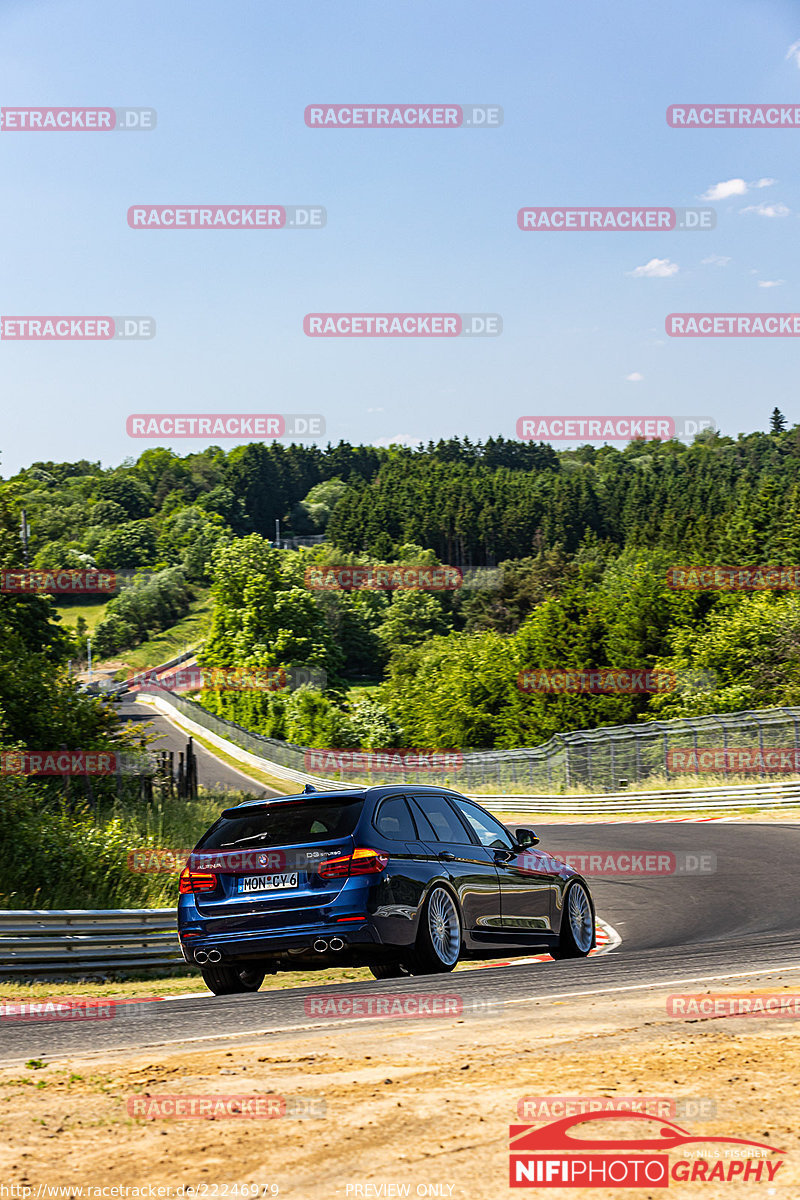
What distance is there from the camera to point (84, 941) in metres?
11.8

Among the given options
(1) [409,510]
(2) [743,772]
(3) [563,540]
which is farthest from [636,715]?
(1) [409,510]

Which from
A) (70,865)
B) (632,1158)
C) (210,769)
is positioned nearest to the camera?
(632,1158)

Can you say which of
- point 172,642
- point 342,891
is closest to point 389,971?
point 342,891

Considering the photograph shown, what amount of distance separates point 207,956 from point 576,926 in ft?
12.2

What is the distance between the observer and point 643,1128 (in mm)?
3982

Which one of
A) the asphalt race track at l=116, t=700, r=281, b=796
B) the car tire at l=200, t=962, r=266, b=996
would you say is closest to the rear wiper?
the car tire at l=200, t=962, r=266, b=996

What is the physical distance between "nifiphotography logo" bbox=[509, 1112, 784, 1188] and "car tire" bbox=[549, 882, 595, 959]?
22.4 ft

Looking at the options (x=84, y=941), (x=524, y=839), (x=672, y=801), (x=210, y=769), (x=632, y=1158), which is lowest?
(x=210, y=769)

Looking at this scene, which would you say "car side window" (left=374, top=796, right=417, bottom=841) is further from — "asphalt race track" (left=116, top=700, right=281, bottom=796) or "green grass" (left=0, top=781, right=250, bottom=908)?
"asphalt race track" (left=116, top=700, right=281, bottom=796)

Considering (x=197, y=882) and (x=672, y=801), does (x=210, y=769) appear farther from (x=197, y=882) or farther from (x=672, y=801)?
(x=197, y=882)

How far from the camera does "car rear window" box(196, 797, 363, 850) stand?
28.5 ft

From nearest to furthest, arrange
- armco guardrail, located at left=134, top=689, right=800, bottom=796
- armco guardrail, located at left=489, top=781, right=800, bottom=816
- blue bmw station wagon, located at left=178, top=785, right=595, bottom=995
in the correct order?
blue bmw station wagon, located at left=178, top=785, right=595, bottom=995, armco guardrail, located at left=489, top=781, right=800, bottom=816, armco guardrail, located at left=134, top=689, right=800, bottom=796

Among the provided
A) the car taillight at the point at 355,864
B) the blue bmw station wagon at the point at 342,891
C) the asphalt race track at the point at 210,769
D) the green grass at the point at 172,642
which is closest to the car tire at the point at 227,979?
the blue bmw station wagon at the point at 342,891

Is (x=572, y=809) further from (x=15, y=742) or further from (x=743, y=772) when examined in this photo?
(x=15, y=742)
